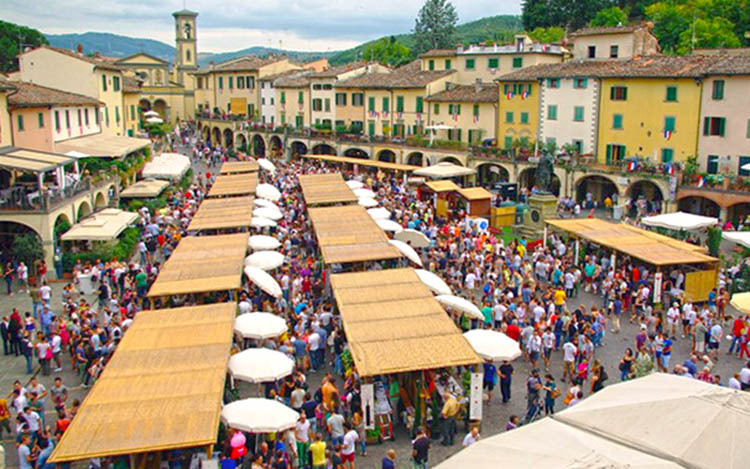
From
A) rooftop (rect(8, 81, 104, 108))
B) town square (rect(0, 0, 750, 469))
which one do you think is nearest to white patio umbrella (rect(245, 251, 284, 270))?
town square (rect(0, 0, 750, 469))

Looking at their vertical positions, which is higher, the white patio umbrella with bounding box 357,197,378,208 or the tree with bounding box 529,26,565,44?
the tree with bounding box 529,26,565,44

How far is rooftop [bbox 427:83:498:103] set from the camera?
53.7 metres

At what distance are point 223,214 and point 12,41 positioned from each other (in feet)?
208

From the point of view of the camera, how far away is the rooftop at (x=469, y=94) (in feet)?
176

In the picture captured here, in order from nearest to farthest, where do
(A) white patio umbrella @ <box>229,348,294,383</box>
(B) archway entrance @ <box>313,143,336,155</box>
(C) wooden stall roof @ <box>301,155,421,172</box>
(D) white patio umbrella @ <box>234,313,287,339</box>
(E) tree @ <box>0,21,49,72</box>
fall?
1. (A) white patio umbrella @ <box>229,348,294,383</box>
2. (D) white patio umbrella @ <box>234,313,287,339</box>
3. (C) wooden stall roof @ <box>301,155,421,172</box>
4. (B) archway entrance @ <box>313,143,336,155</box>
5. (E) tree @ <box>0,21,49,72</box>

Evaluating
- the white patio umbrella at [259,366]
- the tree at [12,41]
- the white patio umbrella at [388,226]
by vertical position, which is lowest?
the white patio umbrella at [259,366]

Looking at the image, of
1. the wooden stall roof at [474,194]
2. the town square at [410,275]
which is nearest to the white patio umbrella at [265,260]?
the town square at [410,275]

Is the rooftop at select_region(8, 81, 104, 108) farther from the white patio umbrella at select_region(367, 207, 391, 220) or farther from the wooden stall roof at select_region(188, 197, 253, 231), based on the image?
the white patio umbrella at select_region(367, 207, 391, 220)

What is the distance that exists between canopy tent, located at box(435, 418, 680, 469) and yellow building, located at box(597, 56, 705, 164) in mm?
35121

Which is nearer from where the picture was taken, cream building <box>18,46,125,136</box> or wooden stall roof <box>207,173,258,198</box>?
wooden stall roof <box>207,173,258,198</box>

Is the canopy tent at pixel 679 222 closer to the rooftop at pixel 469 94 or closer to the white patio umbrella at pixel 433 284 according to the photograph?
the white patio umbrella at pixel 433 284

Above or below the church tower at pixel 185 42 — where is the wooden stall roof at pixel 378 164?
below

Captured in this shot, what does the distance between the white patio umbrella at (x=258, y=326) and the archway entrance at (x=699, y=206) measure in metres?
29.1

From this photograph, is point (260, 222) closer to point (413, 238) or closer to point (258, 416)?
point (413, 238)
